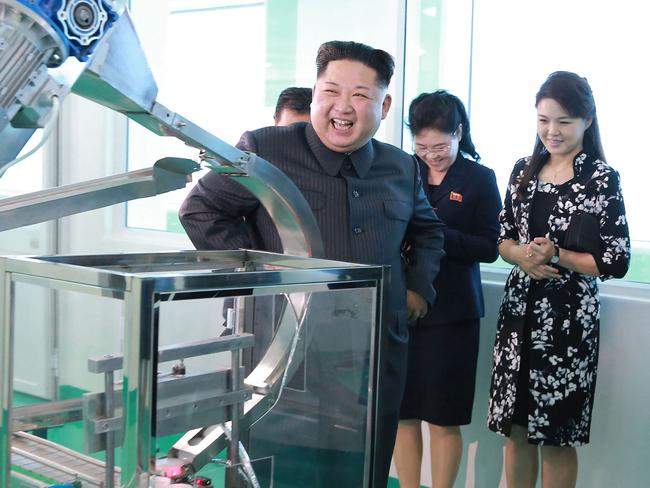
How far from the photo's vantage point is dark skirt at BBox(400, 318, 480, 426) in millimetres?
2477

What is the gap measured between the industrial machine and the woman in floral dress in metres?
0.99

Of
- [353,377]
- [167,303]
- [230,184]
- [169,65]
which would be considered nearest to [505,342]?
[230,184]

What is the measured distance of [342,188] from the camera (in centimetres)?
191

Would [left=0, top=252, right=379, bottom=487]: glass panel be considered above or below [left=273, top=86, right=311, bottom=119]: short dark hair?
below

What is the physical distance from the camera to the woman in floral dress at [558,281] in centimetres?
218

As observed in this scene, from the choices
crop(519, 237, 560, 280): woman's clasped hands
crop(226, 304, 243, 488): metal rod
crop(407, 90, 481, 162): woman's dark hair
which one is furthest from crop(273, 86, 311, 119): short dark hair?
crop(226, 304, 243, 488): metal rod

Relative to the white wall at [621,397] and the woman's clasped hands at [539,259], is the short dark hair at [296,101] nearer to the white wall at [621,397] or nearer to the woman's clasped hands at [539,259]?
the woman's clasped hands at [539,259]

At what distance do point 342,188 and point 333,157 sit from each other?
0.24 ft

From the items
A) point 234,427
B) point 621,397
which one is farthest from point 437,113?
point 234,427

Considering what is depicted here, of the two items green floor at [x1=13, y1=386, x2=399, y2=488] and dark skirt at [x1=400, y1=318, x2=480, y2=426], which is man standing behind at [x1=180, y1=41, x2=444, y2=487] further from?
green floor at [x1=13, y1=386, x2=399, y2=488]

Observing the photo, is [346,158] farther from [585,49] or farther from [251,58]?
[251,58]

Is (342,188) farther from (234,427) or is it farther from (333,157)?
(234,427)

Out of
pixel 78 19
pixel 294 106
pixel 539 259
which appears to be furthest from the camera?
pixel 294 106

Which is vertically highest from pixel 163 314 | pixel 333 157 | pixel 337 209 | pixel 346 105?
pixel 346 105
